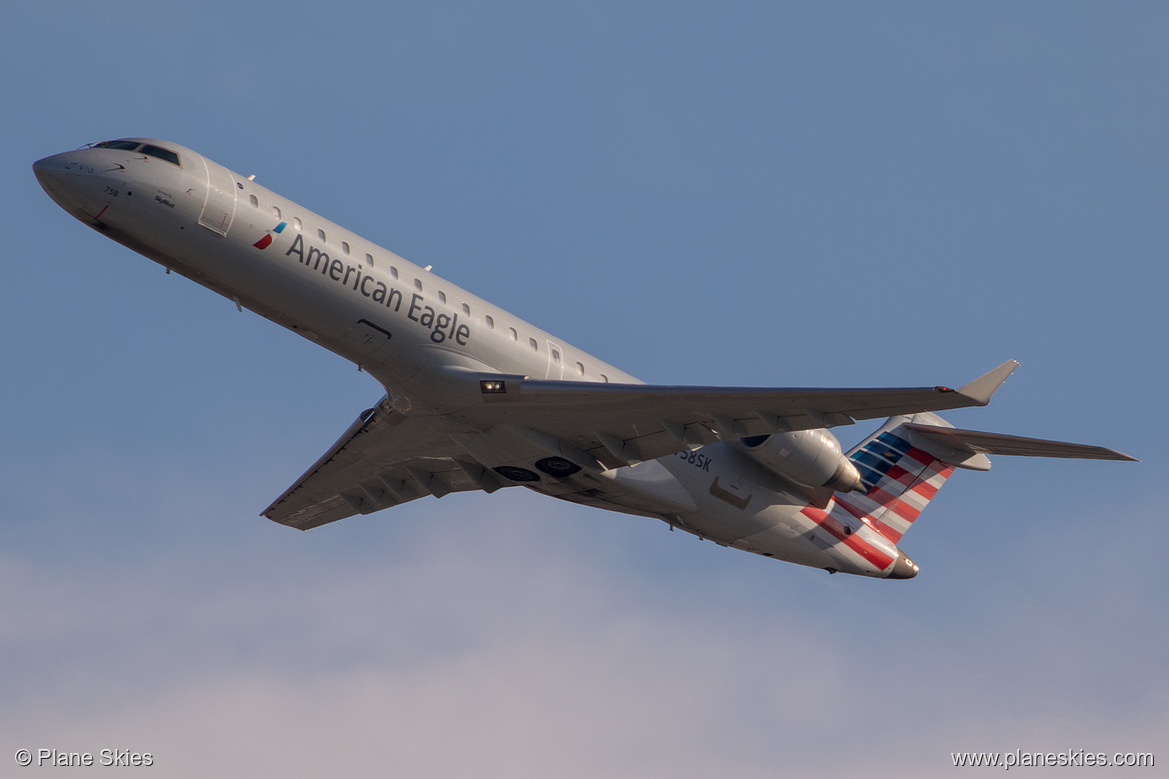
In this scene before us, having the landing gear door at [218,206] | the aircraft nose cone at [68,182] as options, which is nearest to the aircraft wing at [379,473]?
the landing gear door at [218,206]

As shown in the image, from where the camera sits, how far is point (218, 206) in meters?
19.2

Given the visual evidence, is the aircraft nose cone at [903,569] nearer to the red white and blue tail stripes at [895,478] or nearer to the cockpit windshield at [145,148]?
the red white and blue tail stripes at [895,478]

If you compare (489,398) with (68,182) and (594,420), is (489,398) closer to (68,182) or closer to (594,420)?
(594,420)

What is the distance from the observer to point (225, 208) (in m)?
19.3

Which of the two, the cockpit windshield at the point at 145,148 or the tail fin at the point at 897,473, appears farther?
the tail fin at the point at 897,473

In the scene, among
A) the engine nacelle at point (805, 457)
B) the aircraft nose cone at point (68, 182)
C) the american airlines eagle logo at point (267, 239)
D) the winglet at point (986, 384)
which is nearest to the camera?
the winglet at point (986, 384)

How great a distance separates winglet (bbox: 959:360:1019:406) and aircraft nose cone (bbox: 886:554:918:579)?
8397 millimetres

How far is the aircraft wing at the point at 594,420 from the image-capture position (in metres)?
18.6

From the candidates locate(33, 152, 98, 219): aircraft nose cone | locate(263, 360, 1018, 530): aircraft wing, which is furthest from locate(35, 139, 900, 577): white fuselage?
locate(263, 360, 1018, 530): aircraft wing

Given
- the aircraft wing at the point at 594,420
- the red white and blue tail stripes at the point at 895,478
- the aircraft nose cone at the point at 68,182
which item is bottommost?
the aircraft wing at the point at 594,420

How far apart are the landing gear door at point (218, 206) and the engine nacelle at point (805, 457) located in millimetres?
9450

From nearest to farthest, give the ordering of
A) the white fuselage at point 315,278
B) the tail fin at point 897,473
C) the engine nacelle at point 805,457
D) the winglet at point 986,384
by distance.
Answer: the winglet at point 986,384
the white fuselage at point 315,278
the engine nacelle at point 805,457
the tail fin at point 897,473

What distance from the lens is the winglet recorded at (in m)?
17.0

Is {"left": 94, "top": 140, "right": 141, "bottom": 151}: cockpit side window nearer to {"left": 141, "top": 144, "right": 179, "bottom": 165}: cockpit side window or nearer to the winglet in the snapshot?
{"left": 141, "top": 144, "right": 179, "bottom": 165}: cockpit side window
